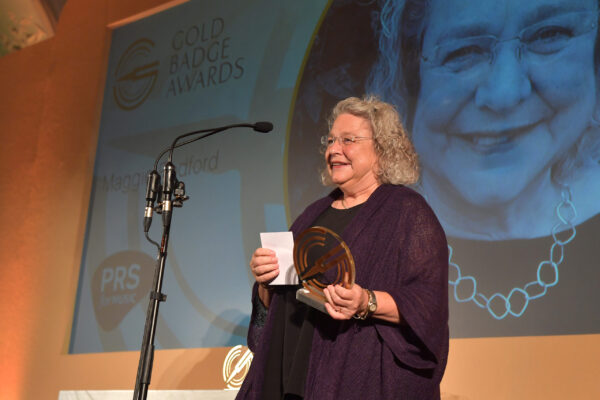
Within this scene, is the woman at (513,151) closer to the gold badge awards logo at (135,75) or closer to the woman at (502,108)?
the woman at (502,108)

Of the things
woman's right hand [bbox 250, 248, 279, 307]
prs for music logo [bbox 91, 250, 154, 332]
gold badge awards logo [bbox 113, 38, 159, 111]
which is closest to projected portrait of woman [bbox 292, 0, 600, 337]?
woman's right hand [bbox 250, 248, 279, 307]

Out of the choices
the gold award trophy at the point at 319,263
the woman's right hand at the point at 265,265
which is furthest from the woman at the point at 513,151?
the woman's right hand at the point at 265,265

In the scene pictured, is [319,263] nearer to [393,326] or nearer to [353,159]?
[393,326]

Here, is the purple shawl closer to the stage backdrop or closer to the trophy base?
the trophy base

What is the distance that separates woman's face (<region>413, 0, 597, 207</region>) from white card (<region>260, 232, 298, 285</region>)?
1.33 meters

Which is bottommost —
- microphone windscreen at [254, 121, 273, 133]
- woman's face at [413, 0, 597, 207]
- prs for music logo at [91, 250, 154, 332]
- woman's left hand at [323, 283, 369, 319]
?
woman's left hand at [323, 283, 369, 319]

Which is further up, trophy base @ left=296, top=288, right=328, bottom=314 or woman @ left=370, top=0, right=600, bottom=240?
woman @ left=370, top=0, right=600, bottom=240

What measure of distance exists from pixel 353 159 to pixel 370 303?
1.87 feet

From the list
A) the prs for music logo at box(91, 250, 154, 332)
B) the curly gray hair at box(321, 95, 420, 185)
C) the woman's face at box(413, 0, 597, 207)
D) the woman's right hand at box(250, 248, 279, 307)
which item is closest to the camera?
the woman's right hand at box(250, 248, 279, 307)

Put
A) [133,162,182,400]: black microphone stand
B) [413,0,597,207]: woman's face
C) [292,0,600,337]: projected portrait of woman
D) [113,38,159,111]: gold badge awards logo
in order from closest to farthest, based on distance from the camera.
→ 1. [133,162,182,400]: black microphone stand
2. [292,0,600,337]: projected portrait of woman
3. [413,0,597,207]: woman's face
4. [113,38,159,111]: gold badge awards logo

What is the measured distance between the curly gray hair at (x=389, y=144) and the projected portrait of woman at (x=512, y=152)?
891 millimetres

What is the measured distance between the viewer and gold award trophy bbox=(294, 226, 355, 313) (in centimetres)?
164

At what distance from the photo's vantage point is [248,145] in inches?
157

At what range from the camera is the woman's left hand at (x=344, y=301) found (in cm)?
161
